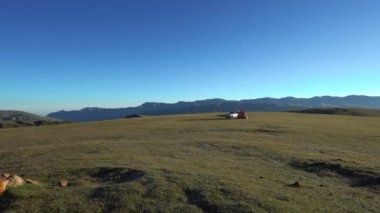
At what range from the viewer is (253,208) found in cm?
1389

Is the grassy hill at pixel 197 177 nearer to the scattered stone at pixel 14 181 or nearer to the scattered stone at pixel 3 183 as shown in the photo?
the scattered stone at pixel 3 183

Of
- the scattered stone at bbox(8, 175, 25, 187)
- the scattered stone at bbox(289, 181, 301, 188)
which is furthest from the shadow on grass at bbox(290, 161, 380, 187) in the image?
the scattered stone at bbox(8, 175, 25, 187)

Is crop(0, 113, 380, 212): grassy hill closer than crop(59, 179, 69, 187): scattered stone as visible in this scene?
Yes

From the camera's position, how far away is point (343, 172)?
69.2 feet

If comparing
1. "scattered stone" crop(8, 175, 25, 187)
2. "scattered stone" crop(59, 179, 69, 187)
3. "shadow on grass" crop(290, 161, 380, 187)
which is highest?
"scattered stone" crop(8, 175, 25, 187)

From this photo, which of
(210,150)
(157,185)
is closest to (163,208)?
(157,185)

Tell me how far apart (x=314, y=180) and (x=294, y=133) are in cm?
2247

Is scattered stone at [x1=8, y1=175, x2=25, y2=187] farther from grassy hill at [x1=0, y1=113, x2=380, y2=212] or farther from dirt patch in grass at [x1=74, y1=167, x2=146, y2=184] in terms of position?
dirt patch in grass at [x1=74, y1=167, x2=146, y2=184]

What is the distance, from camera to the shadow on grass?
18.9 meters

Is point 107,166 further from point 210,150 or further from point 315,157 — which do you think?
point 315,157

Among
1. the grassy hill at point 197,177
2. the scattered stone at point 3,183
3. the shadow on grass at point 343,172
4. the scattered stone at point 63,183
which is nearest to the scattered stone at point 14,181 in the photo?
the scattered stone at point 3,183

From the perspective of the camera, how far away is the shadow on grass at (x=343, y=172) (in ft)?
62.1

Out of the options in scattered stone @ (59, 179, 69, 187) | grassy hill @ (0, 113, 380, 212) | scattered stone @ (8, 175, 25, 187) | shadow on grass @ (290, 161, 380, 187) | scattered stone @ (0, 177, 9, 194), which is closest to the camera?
grassy hill @ (0, 113, 380, 212)

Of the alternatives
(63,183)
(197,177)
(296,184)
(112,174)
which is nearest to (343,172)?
(296,184)
